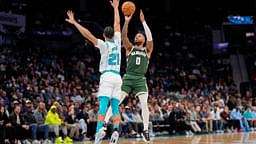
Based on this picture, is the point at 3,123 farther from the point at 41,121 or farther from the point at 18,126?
the point at 41,121

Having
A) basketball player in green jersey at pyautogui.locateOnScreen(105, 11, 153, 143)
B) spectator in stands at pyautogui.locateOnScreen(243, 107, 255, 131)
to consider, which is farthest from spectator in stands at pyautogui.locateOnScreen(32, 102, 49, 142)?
spectator in stands at pyautogui.locateOnScreen(243, 107, 255, 131)

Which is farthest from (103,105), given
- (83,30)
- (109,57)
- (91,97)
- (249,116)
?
(249,116)

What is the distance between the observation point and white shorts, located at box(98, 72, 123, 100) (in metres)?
7.07

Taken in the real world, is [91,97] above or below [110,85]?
below

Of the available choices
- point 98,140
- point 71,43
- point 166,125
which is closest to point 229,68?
point 71,43

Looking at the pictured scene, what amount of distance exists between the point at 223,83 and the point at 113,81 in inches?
794

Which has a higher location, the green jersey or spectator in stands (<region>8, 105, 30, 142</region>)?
the green jersey

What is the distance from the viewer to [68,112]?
1443cm

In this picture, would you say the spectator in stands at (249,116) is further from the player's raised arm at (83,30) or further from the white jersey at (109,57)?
the player's raised arm at (83,30)

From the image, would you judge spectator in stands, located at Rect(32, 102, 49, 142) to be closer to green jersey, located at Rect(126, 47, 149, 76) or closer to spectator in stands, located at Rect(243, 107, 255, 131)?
green jersey, located at Rect(126, 47, 149, 76)

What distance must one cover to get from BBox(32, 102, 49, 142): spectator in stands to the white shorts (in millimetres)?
6054

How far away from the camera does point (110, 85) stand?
279 inches

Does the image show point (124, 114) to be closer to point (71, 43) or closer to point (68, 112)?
point (68, 112)

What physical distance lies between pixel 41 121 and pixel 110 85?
6.56 metres
